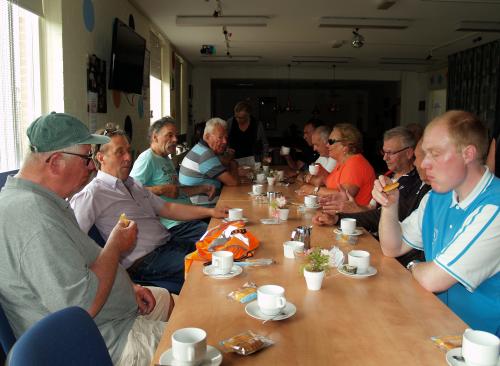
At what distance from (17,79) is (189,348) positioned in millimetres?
2850

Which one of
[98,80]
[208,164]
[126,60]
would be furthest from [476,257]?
[126,60]

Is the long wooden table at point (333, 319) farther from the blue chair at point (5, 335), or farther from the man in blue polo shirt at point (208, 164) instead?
the man in blue polo shirt at point (208, 164)

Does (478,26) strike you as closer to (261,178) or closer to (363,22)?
(363,22)

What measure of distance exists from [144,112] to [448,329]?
235 inches

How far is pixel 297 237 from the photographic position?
227cm

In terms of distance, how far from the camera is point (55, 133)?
5.56 feet

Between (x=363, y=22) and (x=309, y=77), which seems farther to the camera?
(x=309, y=77)

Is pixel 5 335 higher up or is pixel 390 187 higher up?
pixel 390 187

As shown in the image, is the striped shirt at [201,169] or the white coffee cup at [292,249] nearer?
the white coffee cup at [292,249]

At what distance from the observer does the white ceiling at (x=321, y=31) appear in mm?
6082

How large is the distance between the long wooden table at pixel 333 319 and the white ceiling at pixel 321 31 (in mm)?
4900

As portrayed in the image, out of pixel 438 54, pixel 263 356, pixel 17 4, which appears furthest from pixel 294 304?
pixel 438 54

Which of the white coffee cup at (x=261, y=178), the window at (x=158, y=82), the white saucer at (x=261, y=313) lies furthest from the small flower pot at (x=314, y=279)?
the window at (x=158, y=82)

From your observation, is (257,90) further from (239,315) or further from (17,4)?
(239,315)
